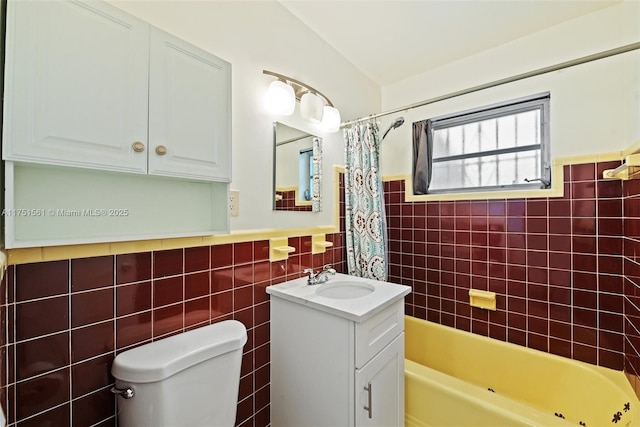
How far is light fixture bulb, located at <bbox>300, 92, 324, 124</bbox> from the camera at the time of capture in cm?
163

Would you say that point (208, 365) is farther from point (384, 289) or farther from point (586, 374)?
point (586, 374)

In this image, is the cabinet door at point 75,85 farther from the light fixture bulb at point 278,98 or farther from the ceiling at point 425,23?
the ceiling at point 425,23

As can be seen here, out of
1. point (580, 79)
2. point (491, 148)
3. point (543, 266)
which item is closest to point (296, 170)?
point (491, 148)

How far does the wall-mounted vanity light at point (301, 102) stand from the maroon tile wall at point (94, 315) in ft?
2.61

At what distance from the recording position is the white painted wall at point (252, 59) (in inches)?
45.7

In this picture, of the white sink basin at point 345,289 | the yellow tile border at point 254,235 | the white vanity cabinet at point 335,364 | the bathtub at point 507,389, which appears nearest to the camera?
the yellow tile border at point 254,235

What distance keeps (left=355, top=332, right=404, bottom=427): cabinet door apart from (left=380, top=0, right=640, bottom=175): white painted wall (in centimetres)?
161

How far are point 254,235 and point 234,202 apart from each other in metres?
0.20

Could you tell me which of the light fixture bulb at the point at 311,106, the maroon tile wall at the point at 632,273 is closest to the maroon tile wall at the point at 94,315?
the light fixture bulb at the point at 311,106

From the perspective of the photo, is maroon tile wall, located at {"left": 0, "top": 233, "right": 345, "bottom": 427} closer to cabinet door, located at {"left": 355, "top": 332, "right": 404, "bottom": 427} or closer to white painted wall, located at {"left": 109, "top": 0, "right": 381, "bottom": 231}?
white painted wall, located at {"left": 109, "top": 0, "right": 381, "bottom": 231}

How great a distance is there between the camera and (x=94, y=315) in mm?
902

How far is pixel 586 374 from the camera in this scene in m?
1.52

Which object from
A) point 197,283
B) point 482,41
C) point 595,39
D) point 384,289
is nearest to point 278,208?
point 197,283

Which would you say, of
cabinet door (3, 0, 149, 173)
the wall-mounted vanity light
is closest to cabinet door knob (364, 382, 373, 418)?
cabinet door (3, 0, 149, 173)
